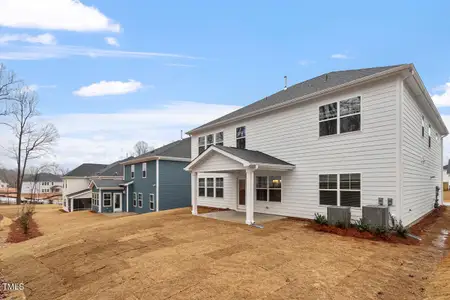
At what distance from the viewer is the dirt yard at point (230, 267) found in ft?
15.1

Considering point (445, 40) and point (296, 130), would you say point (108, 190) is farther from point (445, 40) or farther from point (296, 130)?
point (445, 40)

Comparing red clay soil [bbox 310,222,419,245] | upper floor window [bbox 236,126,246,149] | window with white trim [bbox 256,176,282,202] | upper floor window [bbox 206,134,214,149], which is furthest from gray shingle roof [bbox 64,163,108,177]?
red clay soil [bbox 310,222,419,245]

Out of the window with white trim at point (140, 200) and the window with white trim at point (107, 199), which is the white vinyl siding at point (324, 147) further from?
the window with white trim at point (107, 199)

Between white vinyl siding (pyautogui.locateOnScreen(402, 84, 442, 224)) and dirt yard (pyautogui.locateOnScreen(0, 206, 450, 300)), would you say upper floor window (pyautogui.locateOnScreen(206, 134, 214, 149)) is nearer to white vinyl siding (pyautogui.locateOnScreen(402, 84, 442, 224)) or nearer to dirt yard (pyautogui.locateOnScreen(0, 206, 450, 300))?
dirt yard (pyautogui.locateOnScreen(0, 206, 450, 300))

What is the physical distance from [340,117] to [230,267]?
7.47 m

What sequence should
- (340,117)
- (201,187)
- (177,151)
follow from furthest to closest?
(177,151), (201,187), (340,117)

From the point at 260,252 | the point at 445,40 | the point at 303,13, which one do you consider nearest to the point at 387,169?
the point at 260,252

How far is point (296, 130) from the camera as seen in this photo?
11.8m

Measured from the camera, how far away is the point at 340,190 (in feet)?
32.7

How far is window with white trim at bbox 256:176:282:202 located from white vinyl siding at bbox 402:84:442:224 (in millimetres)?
5086

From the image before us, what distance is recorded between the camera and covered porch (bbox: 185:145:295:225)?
10648 mm

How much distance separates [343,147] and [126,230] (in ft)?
30.6

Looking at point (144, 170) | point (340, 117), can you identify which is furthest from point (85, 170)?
point (340, 117)

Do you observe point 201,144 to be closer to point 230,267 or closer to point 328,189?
point 328,189
